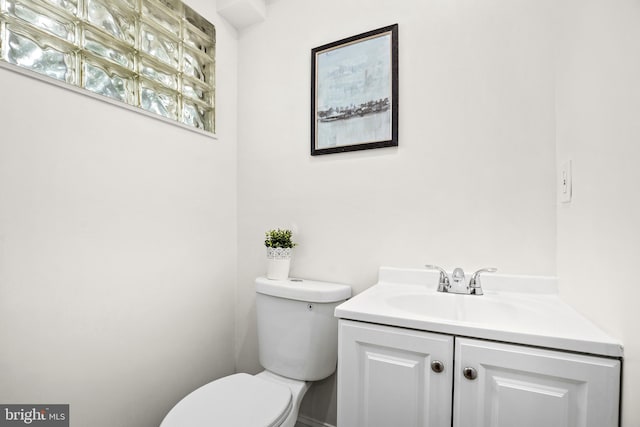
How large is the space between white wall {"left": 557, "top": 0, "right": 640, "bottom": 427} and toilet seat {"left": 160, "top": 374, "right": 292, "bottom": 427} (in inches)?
35.2

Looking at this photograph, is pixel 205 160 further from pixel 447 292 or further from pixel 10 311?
pixel 447 292

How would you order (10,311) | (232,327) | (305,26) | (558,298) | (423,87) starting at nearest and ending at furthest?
1. (10,311)
2. (558,298)
3. (423,87)
4. (305,26)
5. (232,327)

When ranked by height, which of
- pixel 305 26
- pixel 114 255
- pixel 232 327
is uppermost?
pixel 305 26

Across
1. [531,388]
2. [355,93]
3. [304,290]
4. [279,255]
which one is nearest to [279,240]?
[279,255]

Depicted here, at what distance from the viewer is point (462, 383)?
0.74m

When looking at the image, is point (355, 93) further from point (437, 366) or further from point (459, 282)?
point (437, 366)

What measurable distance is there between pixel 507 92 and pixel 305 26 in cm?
101

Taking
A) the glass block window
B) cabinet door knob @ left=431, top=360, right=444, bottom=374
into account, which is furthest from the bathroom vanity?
the glass block window

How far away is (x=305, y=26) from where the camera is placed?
1524 millimetres

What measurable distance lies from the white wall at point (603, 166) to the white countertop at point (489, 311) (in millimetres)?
54

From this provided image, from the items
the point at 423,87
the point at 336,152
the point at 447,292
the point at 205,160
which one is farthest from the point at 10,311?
the point at 423,87

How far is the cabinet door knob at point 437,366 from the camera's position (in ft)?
2.50

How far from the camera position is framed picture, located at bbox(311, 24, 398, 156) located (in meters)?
1.32

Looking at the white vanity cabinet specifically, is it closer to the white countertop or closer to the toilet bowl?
the white countertop
